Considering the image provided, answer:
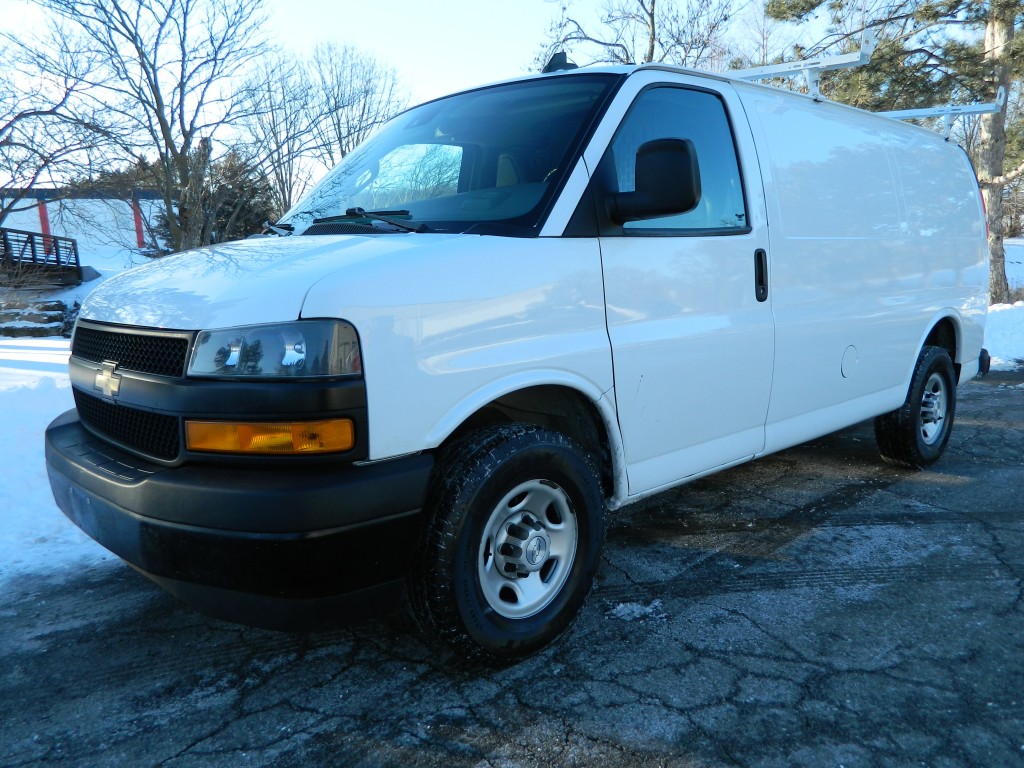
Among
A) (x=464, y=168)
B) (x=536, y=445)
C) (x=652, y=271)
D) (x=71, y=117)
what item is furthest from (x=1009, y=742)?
(x=71, y=117)

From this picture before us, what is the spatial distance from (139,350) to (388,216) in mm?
1055

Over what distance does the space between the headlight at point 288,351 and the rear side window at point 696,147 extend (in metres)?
1.28

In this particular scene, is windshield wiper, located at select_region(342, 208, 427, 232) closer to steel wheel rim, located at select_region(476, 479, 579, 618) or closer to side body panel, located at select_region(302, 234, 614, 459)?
side body panel, located at select_region(302, 234, 614, 459)

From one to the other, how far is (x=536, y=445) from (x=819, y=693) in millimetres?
1212

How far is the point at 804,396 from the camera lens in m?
3.94

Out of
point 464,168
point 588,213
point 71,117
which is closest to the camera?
point 588,213

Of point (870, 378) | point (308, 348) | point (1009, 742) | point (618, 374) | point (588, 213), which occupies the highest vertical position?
point (588, 213)

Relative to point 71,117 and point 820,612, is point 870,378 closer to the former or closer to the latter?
point 820,612

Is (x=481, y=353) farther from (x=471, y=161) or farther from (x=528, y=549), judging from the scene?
(x=471, y=161)

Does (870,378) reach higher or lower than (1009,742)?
higher

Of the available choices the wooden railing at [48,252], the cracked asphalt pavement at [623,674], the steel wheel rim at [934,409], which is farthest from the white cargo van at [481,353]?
the wooden railing at [48,252]

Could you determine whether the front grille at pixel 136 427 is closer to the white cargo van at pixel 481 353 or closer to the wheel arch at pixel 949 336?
the white cargo van at pixel 481 353

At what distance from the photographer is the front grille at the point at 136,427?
2.35 meters

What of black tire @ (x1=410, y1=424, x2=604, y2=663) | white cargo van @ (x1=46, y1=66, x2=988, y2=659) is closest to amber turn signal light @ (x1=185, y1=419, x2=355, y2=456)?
white cargo van @ (x1=46, y1=66, x2=988, y2=659)
